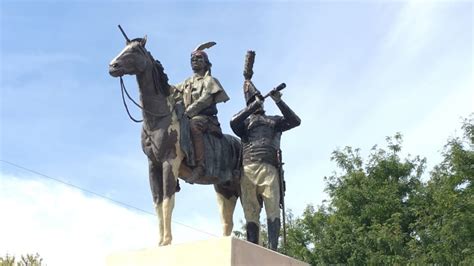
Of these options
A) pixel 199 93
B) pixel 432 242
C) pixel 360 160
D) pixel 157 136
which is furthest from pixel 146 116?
pixel 360 160

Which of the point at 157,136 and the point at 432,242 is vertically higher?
the point at 432,242

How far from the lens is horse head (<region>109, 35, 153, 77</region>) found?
987cm

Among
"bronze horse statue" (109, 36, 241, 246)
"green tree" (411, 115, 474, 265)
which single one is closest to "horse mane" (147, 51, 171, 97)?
"bronze horse statue" (109, 36, 241, 246)

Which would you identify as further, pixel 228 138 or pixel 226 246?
pixel 228 138

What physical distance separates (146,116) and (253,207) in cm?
194

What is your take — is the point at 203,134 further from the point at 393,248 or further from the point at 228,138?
the point at 393,248

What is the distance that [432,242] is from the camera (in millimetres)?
23141

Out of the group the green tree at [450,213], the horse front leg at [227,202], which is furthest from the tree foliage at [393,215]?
the horse front leg at [227,202]

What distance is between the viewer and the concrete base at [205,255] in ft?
28.8

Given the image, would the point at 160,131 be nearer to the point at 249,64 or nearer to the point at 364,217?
the point at 249,64

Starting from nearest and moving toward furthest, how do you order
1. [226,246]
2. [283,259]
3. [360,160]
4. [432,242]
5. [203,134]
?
[226,246], [283,259], [203,134], [432,242], [360,160]

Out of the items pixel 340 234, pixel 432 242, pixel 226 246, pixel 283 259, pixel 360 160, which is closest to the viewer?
pixel 226 246

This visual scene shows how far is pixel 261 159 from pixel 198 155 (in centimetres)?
96

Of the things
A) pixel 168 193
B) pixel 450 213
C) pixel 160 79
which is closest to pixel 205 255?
pixel 168 193
